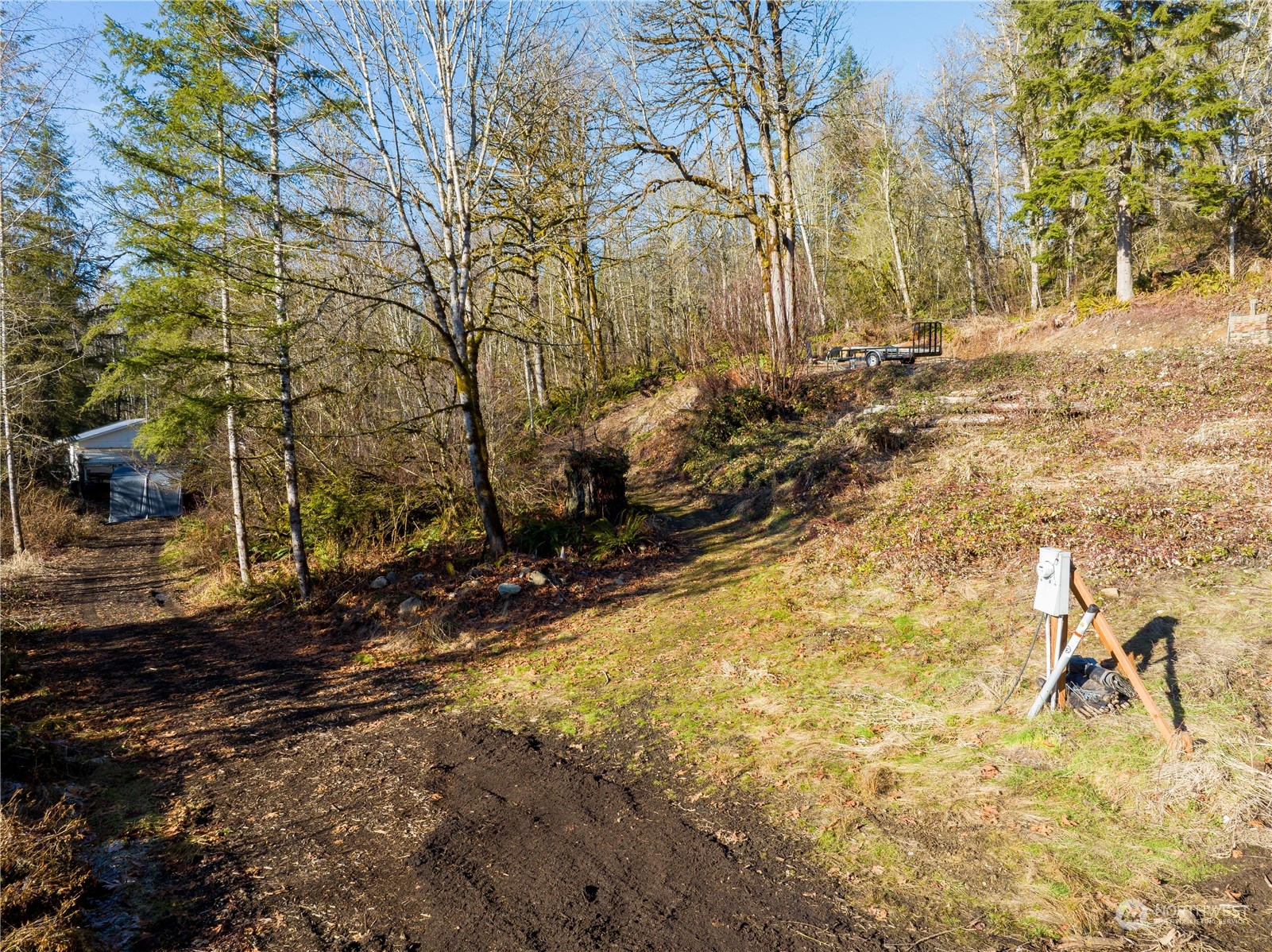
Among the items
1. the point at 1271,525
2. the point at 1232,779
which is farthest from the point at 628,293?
the point at 1232,779

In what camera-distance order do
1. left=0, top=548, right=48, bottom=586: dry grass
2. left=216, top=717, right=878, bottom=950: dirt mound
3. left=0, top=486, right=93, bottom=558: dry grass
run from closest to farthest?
1. left=216, top=717, right=878, bottom=950: dirt mound
2. left=0, top=548, right=48, bottom=586: dry grass
3. left=0, top=486, right=93, bottom=558: dry grass

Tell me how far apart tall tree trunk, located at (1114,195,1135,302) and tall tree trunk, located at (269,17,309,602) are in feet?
73.9

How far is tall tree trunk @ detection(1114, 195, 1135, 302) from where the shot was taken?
68.7 ft

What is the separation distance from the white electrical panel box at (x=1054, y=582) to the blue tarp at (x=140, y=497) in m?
27.8

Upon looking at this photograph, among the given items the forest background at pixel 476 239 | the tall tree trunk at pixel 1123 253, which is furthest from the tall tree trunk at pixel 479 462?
the tall tree trunk at pixel 1123 253

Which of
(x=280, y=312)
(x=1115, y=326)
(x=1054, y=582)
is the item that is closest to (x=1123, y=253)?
(x=1115, y=326)

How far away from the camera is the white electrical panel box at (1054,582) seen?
484 centimetres

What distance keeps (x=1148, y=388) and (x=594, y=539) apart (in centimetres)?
965

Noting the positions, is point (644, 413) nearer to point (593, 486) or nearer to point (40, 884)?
point (593, 486)

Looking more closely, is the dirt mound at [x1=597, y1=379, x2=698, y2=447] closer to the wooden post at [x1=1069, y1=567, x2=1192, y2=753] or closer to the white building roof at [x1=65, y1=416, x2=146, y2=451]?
the wooden post at [x1=1069, y1=567, x2=1192, y2=753]

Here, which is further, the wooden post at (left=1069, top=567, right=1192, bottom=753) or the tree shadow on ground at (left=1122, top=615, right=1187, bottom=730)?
the tree shadow on ground at (left=1122, top=615, right=1187, bottom=730)

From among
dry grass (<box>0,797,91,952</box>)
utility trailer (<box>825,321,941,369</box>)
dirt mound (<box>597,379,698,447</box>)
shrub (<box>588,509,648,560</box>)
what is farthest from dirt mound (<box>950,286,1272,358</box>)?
dry grass (<box>0,797,91,952</box>)

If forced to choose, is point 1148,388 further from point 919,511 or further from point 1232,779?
point 1232,779

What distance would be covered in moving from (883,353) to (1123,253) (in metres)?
8.99
